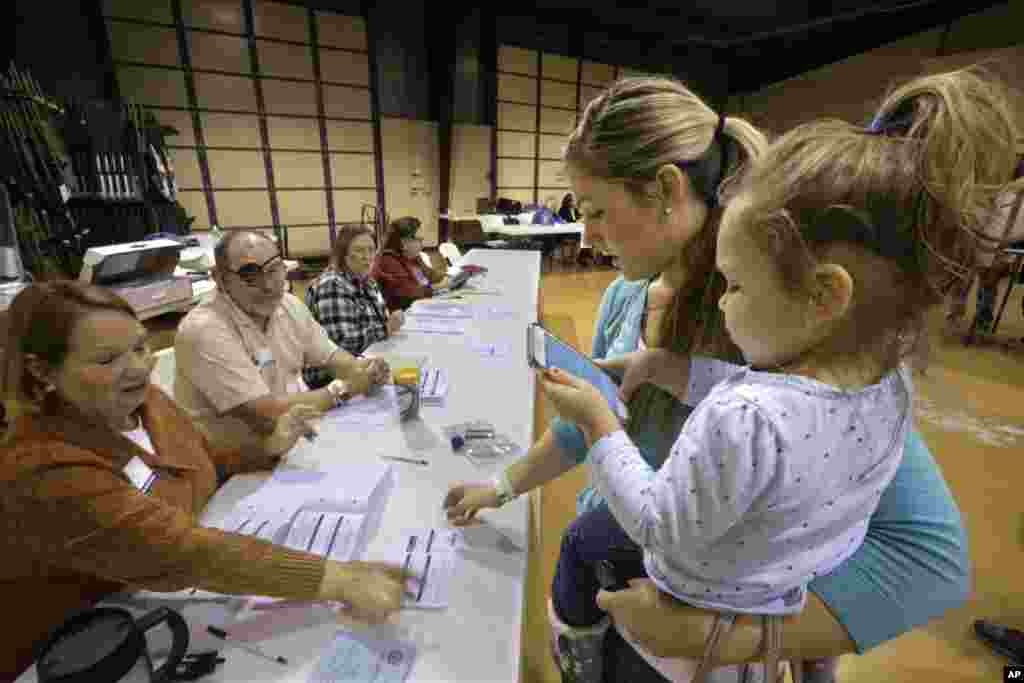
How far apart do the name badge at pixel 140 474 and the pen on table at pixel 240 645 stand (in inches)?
14.0

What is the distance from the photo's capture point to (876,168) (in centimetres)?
47

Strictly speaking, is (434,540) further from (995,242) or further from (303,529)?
(995,242)

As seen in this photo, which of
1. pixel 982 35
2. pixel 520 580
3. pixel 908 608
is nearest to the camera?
pixel 908 608

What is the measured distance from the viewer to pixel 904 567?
58cm

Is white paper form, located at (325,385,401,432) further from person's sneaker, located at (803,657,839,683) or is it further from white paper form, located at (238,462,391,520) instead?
person's sneaker, located at (803,657,839,683)

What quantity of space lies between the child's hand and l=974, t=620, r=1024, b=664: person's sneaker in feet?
6.78

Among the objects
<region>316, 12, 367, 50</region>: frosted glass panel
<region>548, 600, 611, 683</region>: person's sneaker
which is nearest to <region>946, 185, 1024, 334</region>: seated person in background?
<region>548, 600, 611, 683</region>: person's sneaker

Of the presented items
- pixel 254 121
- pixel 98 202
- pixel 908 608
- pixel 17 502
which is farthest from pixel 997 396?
pixel 254 121

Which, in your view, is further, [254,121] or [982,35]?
[982,35]

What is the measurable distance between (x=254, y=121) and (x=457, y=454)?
808 centimetres

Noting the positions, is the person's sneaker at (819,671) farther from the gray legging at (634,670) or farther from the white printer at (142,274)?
the white printer at (142,274)

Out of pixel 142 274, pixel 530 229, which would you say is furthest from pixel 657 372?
pixel 530 229

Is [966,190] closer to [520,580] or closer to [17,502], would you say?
[520,580]

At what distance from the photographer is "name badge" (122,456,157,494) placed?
99 centimetres
